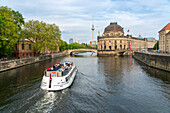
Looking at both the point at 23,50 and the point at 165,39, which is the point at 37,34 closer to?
the point at 23,50

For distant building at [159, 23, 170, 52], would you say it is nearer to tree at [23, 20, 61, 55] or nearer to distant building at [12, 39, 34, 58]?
tree at [23, 20, 61, 55]

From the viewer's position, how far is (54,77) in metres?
19.3

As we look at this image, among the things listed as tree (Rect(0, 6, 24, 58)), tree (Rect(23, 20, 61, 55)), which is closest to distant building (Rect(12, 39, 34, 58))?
tree (Rect(23, 20, 61, 55))

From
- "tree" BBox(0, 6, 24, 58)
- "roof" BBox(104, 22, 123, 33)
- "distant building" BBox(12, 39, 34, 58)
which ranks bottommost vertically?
"distant building" BBox(12, 39, 34, 58)

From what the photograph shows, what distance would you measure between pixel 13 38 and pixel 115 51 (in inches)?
3775

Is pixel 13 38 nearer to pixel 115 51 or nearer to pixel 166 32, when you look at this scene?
pixel 166 32

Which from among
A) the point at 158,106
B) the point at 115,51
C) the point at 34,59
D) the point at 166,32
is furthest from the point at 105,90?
the point at 115,51

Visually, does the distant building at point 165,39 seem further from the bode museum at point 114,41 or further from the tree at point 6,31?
the tree at point 6,31

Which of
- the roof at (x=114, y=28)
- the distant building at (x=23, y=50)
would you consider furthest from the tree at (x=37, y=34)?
Answer: the roof at (x=114, y=28)

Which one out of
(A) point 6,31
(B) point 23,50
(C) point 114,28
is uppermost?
(C) point 114,28

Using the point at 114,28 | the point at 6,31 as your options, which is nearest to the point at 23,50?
the point at 6,31

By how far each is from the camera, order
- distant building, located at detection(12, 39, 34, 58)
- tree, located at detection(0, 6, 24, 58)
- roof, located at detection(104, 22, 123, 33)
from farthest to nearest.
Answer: roof, located at detection(104, 22, 123, 33), distant building, located at detection(12, 39, 34, 58), tree, located at detection(0, 6, 24, 58)

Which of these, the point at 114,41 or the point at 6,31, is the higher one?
the point at 114,41

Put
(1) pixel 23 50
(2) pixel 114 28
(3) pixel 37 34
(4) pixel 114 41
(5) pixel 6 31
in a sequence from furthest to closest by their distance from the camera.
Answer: (2) pixel 114 28
(4) pixel 114 41
(1) pixel 23 50
(3) pixel 37 34
(5) pixel 6 31
